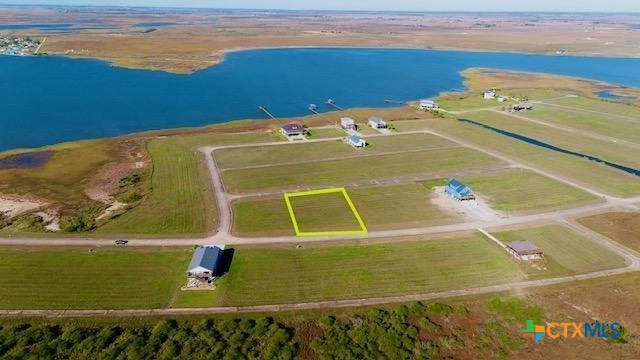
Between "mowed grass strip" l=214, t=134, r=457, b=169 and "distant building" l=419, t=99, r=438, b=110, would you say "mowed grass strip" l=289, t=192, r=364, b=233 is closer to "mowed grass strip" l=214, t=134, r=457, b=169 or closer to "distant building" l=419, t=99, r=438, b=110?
"mowed grass strip" l=214, t=134, r=457, b=169

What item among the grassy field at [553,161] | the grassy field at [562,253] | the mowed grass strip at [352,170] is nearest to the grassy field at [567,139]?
the grassy field at [553,161]

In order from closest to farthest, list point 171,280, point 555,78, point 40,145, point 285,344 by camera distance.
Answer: point 285,344, point 171,280, point 40,145, point 555,78

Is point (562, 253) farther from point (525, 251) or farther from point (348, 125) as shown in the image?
point (348, 125)

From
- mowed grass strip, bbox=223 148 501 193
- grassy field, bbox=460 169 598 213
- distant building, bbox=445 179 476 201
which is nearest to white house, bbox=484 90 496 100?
mowed grass strip, bbox=223 148 501 193

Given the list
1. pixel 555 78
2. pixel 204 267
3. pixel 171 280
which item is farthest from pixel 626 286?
pixel 555 78

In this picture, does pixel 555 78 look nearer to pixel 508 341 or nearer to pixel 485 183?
pixel 485 183
